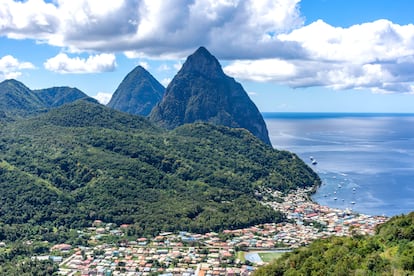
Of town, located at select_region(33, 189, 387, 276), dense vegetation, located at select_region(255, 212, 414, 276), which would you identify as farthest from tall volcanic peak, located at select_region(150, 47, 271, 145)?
dense vegetation, located at select_region(255, 212, 414, 276)

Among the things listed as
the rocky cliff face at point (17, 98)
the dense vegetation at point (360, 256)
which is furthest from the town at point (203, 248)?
the rocky cliff face at point (17, 98)

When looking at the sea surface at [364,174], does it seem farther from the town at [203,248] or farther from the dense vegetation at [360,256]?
the dense vegetation at [360,256]

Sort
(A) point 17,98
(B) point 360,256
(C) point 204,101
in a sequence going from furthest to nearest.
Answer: (A) point 17,98 < (C) point 204,101 < (B) point 360,256

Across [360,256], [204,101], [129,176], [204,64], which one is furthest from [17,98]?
[360,256]

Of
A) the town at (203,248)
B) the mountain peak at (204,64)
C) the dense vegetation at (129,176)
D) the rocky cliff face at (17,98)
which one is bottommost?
the town at (203,248)

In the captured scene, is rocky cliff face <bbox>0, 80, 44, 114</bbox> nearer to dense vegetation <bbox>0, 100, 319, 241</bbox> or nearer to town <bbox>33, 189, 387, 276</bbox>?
dense vegetation <bbox>0, 100, 319, 241</bbox>

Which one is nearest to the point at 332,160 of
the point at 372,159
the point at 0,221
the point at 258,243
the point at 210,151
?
the point at 372,159

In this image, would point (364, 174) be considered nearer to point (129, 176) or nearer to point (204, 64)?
point (129, 176)
